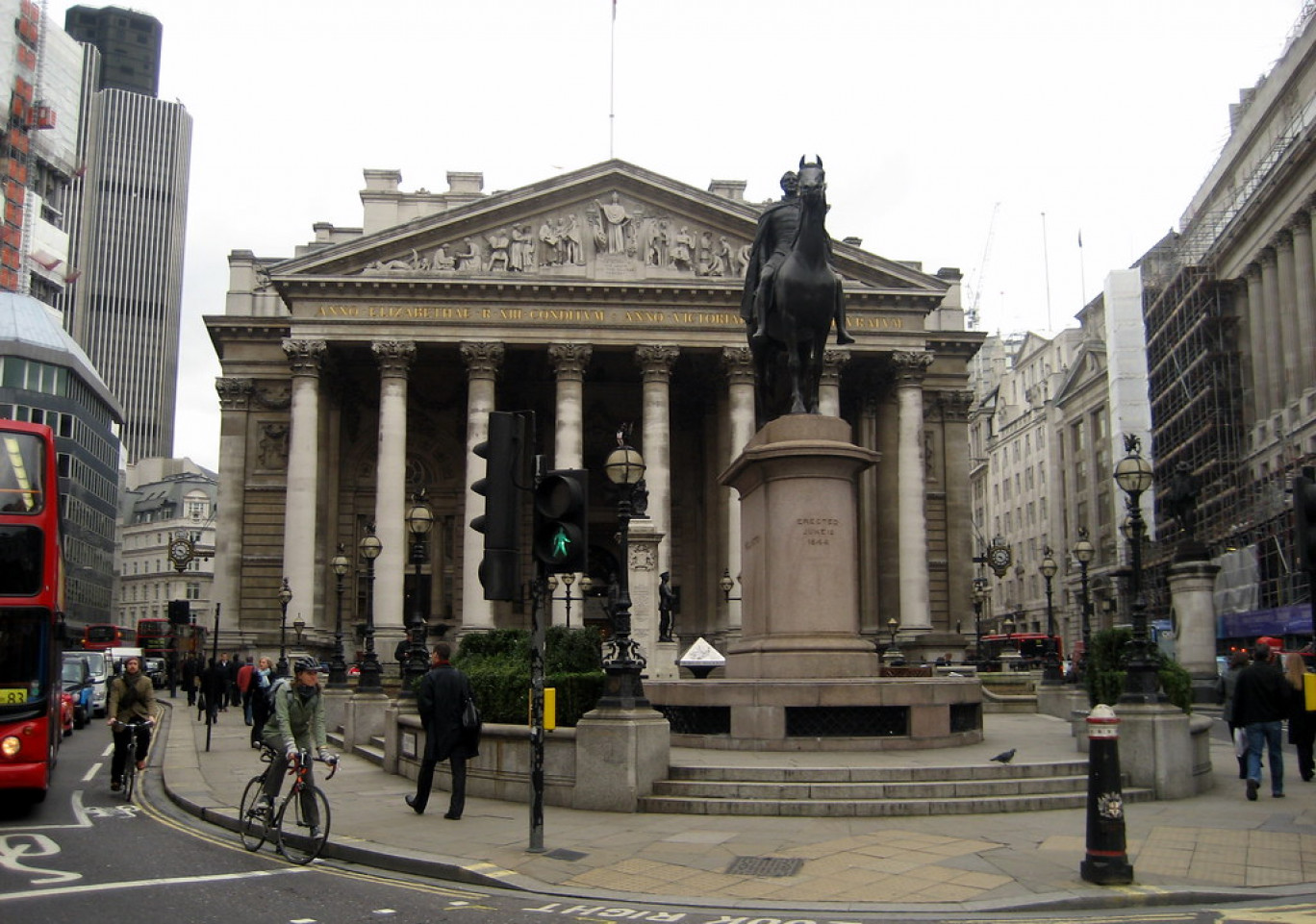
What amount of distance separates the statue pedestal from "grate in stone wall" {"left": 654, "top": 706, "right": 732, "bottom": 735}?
2.64 feet

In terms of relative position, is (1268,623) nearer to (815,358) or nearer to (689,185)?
(689,185)

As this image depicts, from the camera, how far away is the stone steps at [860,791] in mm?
14531

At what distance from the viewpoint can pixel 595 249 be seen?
5497cm

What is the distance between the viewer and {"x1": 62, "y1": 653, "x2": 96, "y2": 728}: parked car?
3728cm

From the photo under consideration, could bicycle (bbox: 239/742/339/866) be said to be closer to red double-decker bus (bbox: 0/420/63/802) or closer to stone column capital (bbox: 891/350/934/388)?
red double-decker bus (bbox: 0/420/63/802)

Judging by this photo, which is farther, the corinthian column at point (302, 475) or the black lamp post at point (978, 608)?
the black lamp post at point (978, 608)

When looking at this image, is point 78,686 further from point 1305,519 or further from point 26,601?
point 1305,519

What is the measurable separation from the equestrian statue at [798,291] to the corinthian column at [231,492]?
139 ft

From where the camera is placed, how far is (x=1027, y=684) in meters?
39.5

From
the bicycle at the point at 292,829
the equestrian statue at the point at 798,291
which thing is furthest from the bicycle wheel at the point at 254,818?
the equestrian statue at the point at 798,291

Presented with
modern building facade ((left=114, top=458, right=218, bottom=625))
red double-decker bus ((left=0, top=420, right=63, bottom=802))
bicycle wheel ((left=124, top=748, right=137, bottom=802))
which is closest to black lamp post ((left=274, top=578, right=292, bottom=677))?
bicycle wheel ((left=124, top=748, right=137, bottom=802))

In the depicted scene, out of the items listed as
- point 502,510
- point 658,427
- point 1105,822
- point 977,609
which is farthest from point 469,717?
point 977,609

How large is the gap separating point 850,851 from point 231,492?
50.8 metres

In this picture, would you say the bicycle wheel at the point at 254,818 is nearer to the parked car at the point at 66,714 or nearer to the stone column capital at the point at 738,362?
the parked car at the point at 66,714
